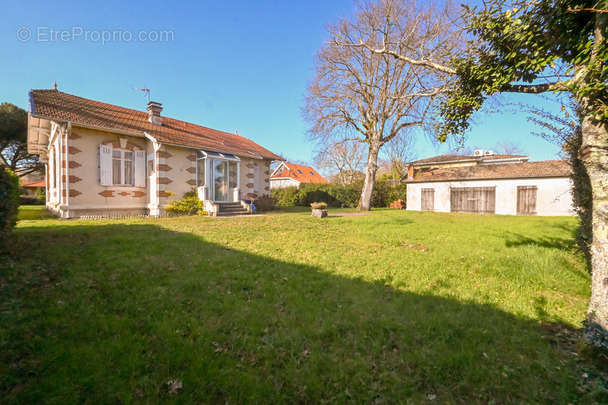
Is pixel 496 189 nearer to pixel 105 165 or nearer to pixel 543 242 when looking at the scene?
pixel 543 242

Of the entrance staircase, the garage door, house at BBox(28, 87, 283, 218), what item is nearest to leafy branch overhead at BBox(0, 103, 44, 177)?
house at BBox(28, 87, 283, 218)

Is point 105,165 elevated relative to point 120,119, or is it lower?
lower

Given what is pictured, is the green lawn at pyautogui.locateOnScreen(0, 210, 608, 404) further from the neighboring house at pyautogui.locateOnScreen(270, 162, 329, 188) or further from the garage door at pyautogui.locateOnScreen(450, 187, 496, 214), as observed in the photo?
the neighboring house at pyautogui.locateOnScreen(270, 162, 329, 188)

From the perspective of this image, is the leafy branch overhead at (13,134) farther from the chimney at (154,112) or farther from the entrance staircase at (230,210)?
the entrance staircase at (230,210)

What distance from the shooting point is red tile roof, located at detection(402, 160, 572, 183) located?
1764 centimetres

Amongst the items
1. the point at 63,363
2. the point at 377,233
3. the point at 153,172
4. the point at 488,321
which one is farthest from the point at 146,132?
the point at 488,321

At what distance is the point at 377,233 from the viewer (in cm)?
850

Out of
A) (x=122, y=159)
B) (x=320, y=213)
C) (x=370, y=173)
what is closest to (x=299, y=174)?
(x=370, y=173)

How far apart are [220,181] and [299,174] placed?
26.0 metres

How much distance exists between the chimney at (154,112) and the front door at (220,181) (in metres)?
4.10

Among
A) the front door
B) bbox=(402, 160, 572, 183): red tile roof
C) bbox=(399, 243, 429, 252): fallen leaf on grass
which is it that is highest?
bbox=(402, 160, 572, 183): red tile roof

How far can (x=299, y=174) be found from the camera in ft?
133

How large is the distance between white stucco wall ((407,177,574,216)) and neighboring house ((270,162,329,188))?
18.4 m

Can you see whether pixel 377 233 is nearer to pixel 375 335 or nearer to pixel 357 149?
pixel 375 335
